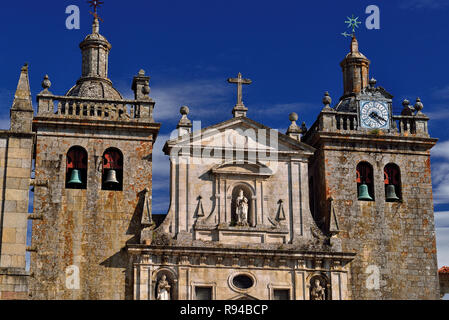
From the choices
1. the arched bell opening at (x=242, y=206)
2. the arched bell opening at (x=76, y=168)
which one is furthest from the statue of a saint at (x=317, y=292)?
the arched bell opening at (x=76, y=168)

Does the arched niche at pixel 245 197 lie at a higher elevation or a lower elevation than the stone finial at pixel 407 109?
lower

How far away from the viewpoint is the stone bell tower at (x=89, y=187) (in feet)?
99.2

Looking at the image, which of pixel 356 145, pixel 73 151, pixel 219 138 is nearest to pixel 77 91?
pixel 73 151

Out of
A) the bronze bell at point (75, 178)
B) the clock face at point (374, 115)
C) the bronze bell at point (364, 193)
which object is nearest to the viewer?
the bronze bell at point (75, 178)

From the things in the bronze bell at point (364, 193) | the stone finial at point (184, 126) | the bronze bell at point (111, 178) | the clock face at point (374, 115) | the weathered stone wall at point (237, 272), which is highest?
the clock face at point (374, 115)

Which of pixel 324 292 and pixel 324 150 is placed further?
pixel 324 150

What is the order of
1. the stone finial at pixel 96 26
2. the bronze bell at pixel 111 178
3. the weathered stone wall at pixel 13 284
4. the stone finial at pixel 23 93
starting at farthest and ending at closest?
1. the stone finial at pixel 96 26
2. the bronze bell at pixel 111 178
3. the stone finial at pixel 23 93
4. the weathered stone wall at pixel 13 284

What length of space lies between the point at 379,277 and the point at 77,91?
463 inches

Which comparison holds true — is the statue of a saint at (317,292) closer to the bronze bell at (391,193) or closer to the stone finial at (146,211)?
the bronze bell at (391,193)

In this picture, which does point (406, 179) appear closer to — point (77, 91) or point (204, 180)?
point (204, 180)

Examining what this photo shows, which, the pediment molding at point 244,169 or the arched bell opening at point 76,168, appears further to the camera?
the pediment molding at point 244,169

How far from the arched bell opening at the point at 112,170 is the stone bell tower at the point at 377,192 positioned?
669 centimetres

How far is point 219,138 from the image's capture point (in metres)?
32.2

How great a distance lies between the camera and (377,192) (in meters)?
33.1
